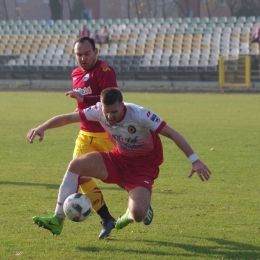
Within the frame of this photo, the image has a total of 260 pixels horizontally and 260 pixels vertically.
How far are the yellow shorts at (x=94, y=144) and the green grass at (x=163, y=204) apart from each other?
2.57 ft

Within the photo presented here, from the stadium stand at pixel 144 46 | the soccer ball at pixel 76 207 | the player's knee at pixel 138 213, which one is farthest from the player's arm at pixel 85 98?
the stadium stand at pixel 144 46

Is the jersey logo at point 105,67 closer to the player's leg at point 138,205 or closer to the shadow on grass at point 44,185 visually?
the player's leg at point 138,205

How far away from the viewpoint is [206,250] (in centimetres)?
568

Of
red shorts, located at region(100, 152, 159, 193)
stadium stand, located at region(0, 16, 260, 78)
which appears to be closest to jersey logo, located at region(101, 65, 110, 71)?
red shorts, located at region(100, 152, 159, 193)

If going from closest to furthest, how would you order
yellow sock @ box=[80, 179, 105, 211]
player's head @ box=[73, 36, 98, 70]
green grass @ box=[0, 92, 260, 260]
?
green grass @ box=[0, 92, 260, 260], yellow sock @ box=[80, 179, 105, 211], player's head @ box=[73, 36, 98, 70]

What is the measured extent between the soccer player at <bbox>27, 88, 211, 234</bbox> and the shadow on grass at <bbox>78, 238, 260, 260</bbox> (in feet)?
0.99

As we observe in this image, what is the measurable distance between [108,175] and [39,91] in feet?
90.0

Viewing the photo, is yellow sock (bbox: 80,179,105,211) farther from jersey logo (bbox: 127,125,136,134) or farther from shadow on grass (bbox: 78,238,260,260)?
jersey logo (bbox: 127,125,136,134)

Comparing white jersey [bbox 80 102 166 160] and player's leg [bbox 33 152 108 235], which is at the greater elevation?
white jersey [bbox 80 102 166 160]

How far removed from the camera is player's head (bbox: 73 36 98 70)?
6.52 meters

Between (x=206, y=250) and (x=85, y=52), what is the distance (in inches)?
91.6

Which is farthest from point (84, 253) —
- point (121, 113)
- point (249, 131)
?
point (249, 131)

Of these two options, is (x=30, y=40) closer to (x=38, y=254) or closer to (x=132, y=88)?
(x=132, y=88)

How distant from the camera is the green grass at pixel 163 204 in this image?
5.69m
